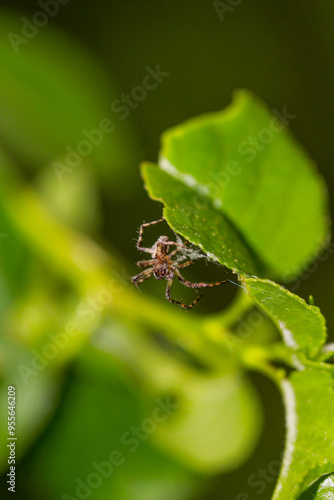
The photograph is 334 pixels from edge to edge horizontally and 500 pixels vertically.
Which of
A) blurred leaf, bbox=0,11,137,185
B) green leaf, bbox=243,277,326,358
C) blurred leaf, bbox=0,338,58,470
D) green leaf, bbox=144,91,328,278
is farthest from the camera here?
blurred leaf, bbox=0,11,137,185

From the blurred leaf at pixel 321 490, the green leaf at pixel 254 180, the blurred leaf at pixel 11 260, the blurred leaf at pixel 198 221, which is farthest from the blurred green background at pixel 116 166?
the blurred leaf at pixel 321 490

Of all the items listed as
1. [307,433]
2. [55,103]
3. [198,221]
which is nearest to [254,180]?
[198,221]

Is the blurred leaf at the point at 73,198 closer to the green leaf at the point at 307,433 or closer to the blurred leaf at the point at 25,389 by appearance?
the blurred leaf at the point at 25,389

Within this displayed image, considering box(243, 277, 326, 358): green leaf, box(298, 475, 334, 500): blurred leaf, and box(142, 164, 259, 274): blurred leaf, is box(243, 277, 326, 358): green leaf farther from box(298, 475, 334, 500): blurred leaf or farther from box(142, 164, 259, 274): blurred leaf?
box(298, 475, 334, 500): blurred leaf

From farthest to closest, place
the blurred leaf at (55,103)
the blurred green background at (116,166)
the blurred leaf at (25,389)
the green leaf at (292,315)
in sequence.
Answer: the blurred leaf at (55,103) → the blurred green background at (116,166) → the blurred leaf at (25,389) → the green leaf at (292,315)

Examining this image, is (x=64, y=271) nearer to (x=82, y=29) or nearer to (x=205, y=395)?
(x=205, y=395)

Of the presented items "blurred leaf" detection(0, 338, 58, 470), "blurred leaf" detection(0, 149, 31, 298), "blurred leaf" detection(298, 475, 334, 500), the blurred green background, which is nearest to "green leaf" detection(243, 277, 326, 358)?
"blurred leaf" detection(298, 475, 334, 500)

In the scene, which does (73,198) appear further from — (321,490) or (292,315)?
(321,490)
